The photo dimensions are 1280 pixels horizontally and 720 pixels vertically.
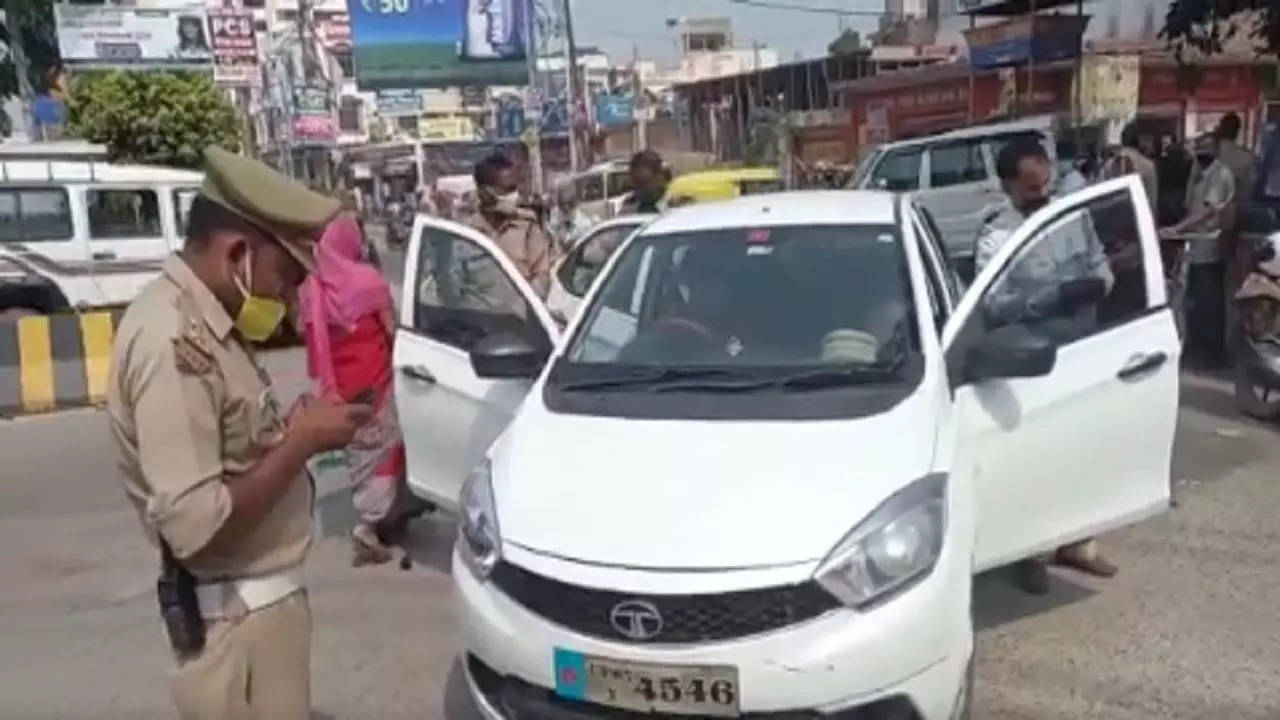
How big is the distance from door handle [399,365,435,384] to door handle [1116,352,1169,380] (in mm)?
2522

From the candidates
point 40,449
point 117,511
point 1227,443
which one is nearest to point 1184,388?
point 1227,443

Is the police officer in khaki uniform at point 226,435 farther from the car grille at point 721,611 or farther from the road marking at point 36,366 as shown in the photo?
the road marking at point 36,366

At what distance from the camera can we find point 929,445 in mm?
3408

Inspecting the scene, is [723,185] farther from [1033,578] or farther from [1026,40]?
[1033,578]

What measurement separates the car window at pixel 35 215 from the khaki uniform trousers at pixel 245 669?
1351 centimetres

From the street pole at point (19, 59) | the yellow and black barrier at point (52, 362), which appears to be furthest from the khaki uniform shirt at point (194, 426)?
the street pole at point (19, 59)

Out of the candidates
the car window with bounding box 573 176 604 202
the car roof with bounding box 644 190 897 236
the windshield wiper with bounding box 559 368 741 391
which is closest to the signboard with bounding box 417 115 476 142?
the car window with bounding box 573 176 604 202

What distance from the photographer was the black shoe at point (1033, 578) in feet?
16.7

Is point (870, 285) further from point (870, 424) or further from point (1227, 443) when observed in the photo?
point (1227, 443)

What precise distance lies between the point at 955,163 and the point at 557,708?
14189 millimetres

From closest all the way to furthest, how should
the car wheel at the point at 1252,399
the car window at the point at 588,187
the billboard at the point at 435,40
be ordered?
1. the car wheel at the point at 1252,399
2. the car window at the point at 588,187
3. the billboard at the point at 435,40

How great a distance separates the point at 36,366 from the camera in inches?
437

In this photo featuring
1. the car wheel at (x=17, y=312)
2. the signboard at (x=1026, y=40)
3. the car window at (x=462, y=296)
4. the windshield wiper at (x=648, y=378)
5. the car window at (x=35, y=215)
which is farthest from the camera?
the signboard at (x=1026, y=40)

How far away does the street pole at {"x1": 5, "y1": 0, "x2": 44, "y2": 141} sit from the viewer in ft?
77.2
